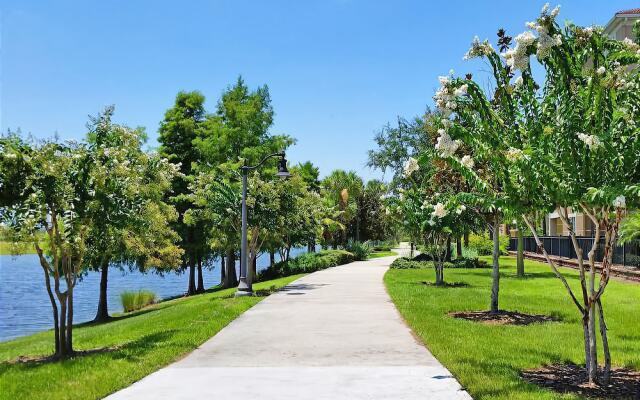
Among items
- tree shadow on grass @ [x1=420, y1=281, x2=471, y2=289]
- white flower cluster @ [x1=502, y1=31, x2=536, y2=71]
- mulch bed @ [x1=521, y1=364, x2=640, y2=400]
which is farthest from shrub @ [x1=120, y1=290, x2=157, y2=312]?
white flower cluster @ [x1=502, y1=31, x2=536, y2=71]

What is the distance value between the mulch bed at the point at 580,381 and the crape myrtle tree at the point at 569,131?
0.24 metres

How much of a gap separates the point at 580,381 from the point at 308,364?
3677 millimetres

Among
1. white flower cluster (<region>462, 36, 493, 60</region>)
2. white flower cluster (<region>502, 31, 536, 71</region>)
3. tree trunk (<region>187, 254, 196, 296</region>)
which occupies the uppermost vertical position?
white flower cluster (<region>462, 36, 493, 60</region>)

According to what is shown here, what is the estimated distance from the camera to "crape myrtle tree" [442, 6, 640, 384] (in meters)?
6.45

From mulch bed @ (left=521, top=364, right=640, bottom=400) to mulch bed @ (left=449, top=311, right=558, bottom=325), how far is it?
4.53 metres

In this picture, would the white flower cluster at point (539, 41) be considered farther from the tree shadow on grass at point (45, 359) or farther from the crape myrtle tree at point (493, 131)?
the tree shadow on grass at point (45, 359)

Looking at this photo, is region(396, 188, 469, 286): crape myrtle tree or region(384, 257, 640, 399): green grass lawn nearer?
region(384, 257, 640, 399): green grass lawn

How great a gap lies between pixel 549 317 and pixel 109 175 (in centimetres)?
1012

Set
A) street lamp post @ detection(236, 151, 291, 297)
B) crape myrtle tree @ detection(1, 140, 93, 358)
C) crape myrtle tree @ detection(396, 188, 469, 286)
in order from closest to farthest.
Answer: crape myrtle tree @ detection(1, 140, 93, 358) < crape myrtle tree @ detection(396, 188, 469, 286) < street lamp post @ detection(236, 151, 291, 297)

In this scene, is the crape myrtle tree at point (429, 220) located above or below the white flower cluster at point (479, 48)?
below

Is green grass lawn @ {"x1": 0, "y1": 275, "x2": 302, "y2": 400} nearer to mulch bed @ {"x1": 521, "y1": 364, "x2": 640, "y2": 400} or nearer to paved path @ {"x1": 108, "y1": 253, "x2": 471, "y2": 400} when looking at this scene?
paved path @ {"x1": 108, "y1": 253, "x2": 471, "y2": 400}

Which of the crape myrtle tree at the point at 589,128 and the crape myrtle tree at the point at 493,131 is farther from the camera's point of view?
the crape myrtle tree at the point at 493,131

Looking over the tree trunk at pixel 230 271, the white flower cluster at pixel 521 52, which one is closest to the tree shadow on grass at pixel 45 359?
the white flower cluster at pixel 521 52

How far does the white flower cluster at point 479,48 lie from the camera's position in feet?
25.8
